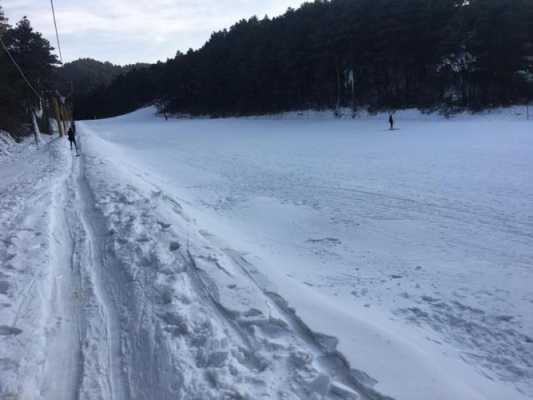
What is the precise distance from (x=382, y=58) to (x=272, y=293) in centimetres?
4446

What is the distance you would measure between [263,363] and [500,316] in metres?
3.03

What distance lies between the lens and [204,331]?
425cm

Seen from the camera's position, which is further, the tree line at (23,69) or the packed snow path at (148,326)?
the tree line at (23,69)

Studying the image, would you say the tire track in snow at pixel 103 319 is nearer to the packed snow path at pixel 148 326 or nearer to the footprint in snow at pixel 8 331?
the packed snow path at pixel 148 326

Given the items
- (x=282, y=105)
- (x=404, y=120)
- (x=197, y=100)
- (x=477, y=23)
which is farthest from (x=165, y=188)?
(x=197, y=100)

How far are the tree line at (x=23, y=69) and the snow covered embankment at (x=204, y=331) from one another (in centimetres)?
3468

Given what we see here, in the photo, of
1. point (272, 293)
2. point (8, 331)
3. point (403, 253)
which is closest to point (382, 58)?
Answer: point (403, 253)

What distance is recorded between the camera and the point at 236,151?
24.0 m

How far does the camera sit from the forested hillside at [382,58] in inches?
1417

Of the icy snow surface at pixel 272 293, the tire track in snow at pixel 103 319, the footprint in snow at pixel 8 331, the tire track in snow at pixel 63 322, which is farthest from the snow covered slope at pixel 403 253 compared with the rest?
the footprint in snow at pixel 8 331

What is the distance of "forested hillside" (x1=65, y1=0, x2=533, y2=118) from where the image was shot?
36000mm

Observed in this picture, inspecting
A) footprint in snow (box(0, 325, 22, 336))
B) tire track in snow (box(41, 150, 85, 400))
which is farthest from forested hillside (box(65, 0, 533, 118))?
footprint in snow (box(0, 325, 22, 336))

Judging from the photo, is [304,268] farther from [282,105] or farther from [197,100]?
[197,100]

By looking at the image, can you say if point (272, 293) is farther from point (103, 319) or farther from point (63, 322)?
point (63, 322)
